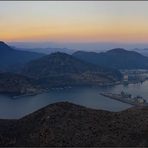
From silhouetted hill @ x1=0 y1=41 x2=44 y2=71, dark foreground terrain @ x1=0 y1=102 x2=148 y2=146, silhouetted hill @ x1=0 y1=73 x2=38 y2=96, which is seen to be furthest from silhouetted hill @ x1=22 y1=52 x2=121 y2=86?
dark foreground terrain @ x1=0 y1=102 x2=148 y2=146

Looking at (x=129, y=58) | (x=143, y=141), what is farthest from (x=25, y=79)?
(x=129, y=58)

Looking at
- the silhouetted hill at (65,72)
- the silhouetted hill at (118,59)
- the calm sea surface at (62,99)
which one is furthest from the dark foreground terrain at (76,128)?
the silhouetted hill at (118,59)

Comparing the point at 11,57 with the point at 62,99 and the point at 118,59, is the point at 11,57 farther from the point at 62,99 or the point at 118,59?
the point at 62,99

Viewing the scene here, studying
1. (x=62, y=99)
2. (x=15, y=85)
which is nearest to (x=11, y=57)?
(x=15, y=85)

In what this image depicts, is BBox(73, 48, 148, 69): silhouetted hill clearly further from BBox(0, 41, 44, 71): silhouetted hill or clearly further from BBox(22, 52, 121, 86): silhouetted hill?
BBox(22, 52, 121, 86): silhouetted hill

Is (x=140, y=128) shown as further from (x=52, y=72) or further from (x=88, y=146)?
(x=52, y=72)

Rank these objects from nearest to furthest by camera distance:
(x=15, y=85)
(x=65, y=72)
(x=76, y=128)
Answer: (x=76, y=128)
(x=15, y=85)
(x=65, y=72)
